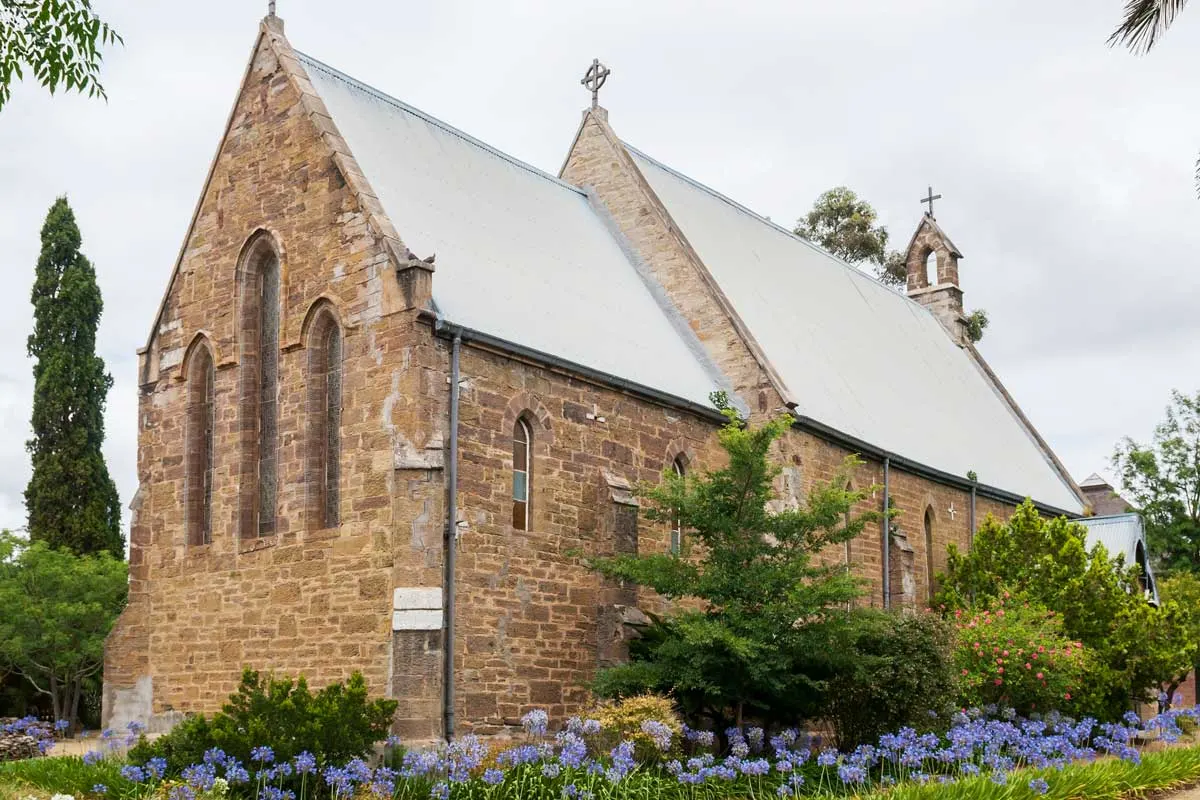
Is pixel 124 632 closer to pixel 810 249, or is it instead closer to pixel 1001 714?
pixel 1001 714

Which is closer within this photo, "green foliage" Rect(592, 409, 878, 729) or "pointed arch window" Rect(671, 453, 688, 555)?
"green foliage" Rect(592, 409, 878, 729)

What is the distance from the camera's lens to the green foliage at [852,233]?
55.2 meters

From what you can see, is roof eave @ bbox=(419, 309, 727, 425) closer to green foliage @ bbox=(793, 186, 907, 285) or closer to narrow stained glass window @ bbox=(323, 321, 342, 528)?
narrow stained glass window @ bbox=(323, 321, 342, 528)

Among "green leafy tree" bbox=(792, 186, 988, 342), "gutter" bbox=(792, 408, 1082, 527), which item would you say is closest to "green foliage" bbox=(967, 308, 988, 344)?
"green leafy tree" bbox=(792, 186, 988, 342)

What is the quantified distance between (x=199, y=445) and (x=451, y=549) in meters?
5.79

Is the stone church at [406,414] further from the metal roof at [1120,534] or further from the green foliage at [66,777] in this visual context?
the metal roof at [1120,534]

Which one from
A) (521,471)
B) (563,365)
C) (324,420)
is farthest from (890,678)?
(324,420)

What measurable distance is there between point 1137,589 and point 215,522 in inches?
755

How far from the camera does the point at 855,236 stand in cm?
5528

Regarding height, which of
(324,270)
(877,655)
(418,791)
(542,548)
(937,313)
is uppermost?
(937,313)

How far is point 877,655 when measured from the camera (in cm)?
1914

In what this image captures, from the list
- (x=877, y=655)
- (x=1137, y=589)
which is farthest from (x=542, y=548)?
(x=1137, y=589)

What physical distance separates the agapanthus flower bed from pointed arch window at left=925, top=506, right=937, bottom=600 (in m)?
12.2

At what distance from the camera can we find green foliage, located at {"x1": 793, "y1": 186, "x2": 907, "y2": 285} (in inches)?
2173
